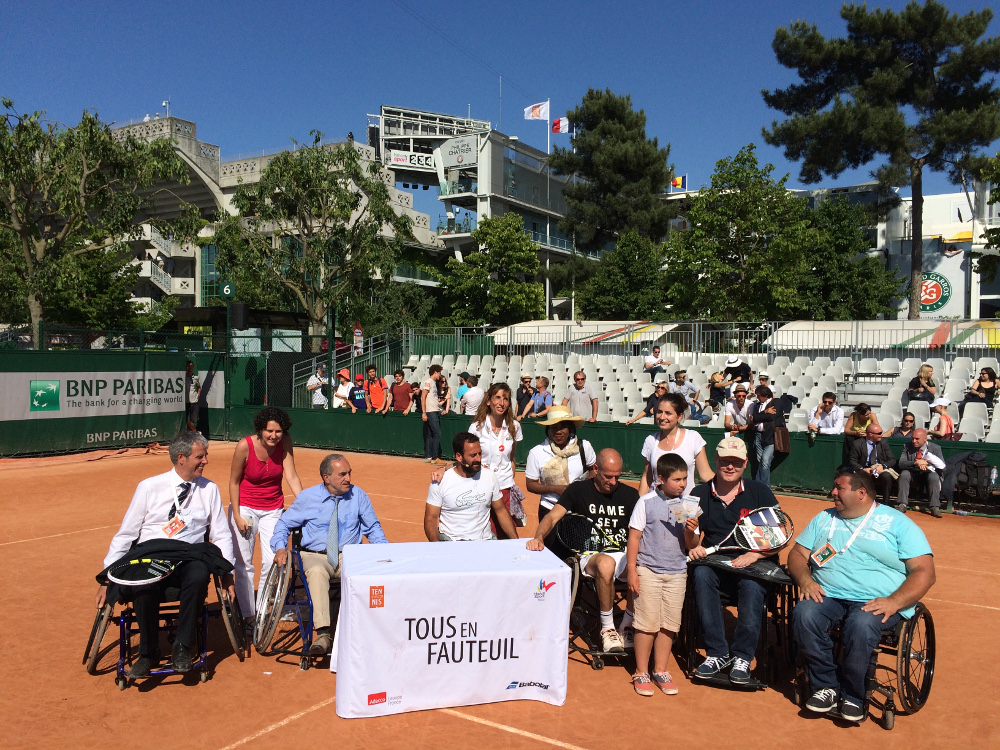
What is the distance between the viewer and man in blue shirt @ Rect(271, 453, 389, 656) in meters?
5.50

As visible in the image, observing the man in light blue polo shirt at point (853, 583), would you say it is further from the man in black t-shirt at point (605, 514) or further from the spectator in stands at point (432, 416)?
the spectator in stands at point (432, 416)

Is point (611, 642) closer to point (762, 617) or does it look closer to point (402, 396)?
point (762, 617)

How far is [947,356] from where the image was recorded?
19281mm

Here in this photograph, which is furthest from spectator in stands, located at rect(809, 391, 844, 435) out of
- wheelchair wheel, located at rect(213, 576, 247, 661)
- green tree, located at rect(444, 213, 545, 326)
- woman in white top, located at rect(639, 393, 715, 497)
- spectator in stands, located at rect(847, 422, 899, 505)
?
green tree, located at rect(444, 213, 545, 326)

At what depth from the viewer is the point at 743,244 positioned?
28344 millimetres

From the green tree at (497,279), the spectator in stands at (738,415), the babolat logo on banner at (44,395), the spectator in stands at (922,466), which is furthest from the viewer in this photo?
the green tree at (497,279)

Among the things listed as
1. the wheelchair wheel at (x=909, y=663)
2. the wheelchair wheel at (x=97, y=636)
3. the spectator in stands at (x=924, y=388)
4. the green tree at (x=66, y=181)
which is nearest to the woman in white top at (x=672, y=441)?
the wheelchair wheel at (x=909, y=663)

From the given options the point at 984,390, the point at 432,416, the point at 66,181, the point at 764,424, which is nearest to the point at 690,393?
the point at 764,424

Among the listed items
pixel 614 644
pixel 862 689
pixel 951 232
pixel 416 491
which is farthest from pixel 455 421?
pixel 951 232

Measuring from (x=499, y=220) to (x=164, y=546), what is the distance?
40.9 m

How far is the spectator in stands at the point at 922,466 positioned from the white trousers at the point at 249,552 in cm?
938

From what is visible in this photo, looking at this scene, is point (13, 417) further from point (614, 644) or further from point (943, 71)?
point (943, 71)

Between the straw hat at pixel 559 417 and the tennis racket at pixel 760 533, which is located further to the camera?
the straw hat at pixel 559 417

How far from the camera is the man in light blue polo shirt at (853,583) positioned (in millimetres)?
4746
